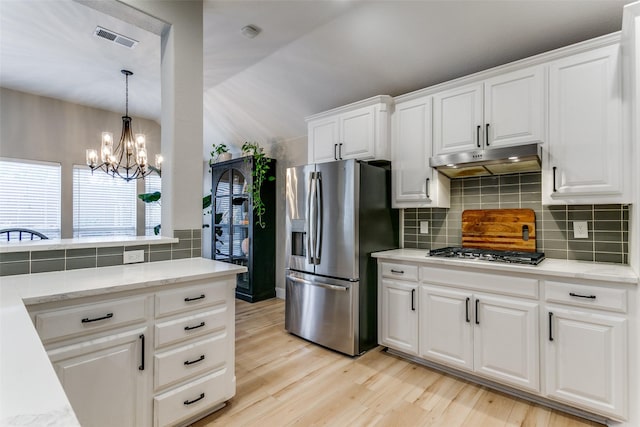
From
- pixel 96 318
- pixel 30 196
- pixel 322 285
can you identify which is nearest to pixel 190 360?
pixel 96 318

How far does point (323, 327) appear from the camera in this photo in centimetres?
302

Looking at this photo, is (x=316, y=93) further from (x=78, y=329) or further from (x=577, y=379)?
(x=577, y=379)

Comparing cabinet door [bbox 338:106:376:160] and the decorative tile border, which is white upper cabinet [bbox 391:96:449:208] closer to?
cabinet door [bbox 338:106:376:160]

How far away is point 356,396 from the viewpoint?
2.24 m

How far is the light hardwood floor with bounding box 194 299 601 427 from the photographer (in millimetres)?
1971

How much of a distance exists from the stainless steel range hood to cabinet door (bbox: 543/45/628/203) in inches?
7.3

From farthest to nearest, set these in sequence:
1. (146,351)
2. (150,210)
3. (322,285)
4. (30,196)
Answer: (150,210)
(30,196)
(322,285)
(146,351)

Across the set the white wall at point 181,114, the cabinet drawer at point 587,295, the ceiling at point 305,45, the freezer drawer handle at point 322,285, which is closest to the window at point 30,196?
the ceiling at point 305,45

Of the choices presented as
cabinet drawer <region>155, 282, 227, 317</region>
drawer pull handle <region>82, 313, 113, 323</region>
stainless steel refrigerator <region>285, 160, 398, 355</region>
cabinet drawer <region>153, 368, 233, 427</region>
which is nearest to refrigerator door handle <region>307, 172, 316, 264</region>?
stainless steel refrigerator <region>285, 160, 398, 355</region>

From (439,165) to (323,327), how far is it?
5.84 feet

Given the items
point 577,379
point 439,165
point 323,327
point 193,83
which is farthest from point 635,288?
point 193,83

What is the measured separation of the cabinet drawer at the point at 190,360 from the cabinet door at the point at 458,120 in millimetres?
2262

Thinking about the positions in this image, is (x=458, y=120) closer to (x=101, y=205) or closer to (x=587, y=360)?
(x=587, y=360)

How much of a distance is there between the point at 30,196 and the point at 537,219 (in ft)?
19.0
